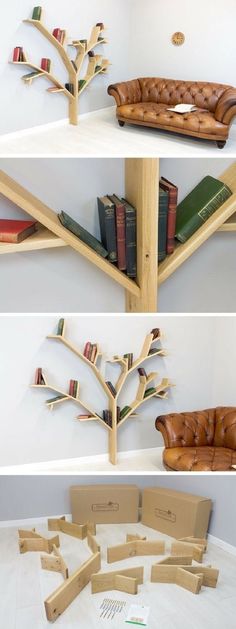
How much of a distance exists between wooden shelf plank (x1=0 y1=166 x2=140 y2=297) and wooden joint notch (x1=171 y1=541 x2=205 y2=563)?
1294 millimetres

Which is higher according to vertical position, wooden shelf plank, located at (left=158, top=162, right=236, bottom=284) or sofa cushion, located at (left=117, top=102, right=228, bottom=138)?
sofa cushion, located at (left=117, top=102, right=228, bottom=138)

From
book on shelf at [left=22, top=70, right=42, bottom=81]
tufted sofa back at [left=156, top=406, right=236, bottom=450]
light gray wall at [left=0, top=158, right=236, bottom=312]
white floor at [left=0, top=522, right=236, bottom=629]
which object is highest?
book on shelf at [left=22, top=70, right=42, bottom=81]

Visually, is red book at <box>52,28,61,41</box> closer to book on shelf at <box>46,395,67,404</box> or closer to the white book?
the white book

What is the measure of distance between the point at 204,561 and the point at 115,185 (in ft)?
6.87

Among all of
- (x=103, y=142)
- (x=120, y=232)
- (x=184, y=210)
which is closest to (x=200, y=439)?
(x=120, y=232)

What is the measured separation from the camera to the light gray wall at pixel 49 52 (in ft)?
13.5

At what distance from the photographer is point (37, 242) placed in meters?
3.18

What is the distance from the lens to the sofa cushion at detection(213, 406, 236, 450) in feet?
7.98

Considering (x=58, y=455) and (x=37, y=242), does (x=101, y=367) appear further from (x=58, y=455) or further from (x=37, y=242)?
(x=37, y=242)

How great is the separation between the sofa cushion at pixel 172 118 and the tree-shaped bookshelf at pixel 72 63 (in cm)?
31

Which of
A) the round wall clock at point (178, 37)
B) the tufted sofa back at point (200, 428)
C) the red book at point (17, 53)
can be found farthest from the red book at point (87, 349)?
the round wall clock at point (178, 37)

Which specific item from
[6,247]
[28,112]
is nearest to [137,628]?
[6,247]

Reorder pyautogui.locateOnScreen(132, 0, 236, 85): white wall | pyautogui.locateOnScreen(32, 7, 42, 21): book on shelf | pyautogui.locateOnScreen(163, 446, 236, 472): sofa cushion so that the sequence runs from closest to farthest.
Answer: pyautogui.locateOnScreen(163, 446, 236, 472): sofa cushion, pyautogui.locateOnScreen(32, 7, 42, 21): book on shelf, pyautogui.locateOnScreen(132, 0, 236, 85): white wall

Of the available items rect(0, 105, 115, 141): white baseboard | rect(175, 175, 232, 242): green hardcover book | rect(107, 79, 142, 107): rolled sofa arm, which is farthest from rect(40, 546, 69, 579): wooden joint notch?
rect(107, 79, 142, 107): rolled sofa arm
